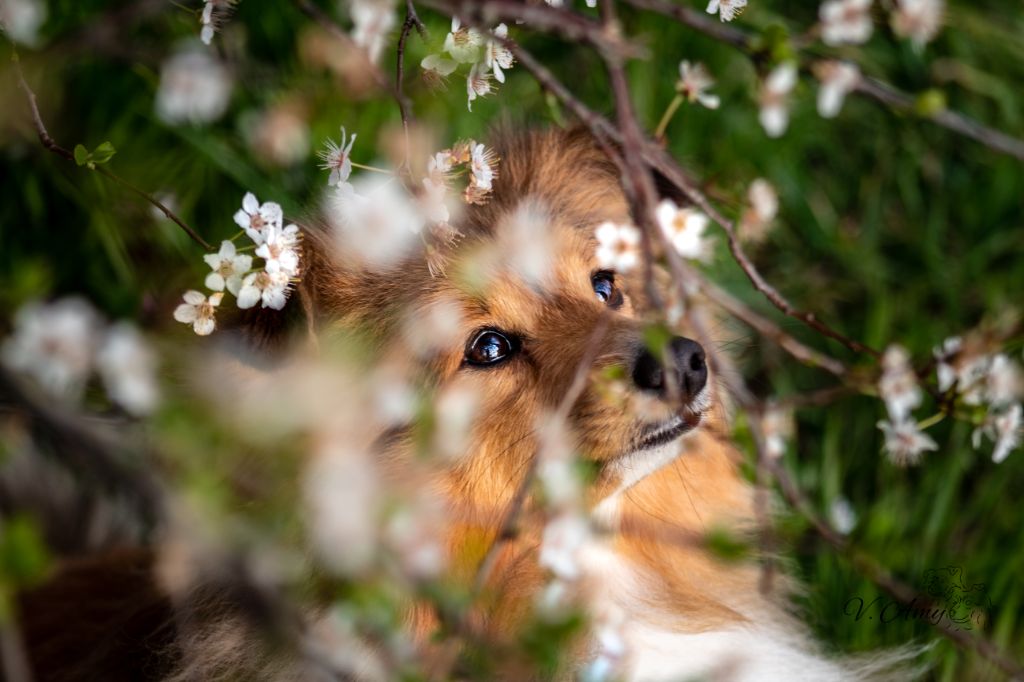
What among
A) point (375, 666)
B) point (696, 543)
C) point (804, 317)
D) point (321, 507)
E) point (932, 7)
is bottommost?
point (375, 666)

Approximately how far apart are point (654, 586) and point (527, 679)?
0.49 m

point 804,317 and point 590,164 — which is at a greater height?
point 804,317

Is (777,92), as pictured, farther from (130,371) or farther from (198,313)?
(130,371)

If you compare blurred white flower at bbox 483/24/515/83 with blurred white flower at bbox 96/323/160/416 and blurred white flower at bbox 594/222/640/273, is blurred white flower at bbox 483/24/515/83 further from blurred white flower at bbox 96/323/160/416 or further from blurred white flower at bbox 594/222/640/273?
blurred white flower at bbox 96/323/160/416

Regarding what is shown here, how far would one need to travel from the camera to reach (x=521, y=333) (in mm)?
2557

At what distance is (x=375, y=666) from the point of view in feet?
7.58

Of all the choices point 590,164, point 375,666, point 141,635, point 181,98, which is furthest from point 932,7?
point 141,635

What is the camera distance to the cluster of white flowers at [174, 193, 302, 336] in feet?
6.60

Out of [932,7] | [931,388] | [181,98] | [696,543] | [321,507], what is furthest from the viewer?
[181,98]

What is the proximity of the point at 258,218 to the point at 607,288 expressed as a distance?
1.08 meters

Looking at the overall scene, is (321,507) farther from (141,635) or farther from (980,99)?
(980,99)

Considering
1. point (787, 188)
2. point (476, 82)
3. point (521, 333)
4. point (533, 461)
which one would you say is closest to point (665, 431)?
point (533, 461)

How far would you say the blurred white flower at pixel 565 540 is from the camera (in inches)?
63.6

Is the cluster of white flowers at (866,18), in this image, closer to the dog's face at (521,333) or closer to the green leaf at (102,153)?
the dog's face at (521,333)
